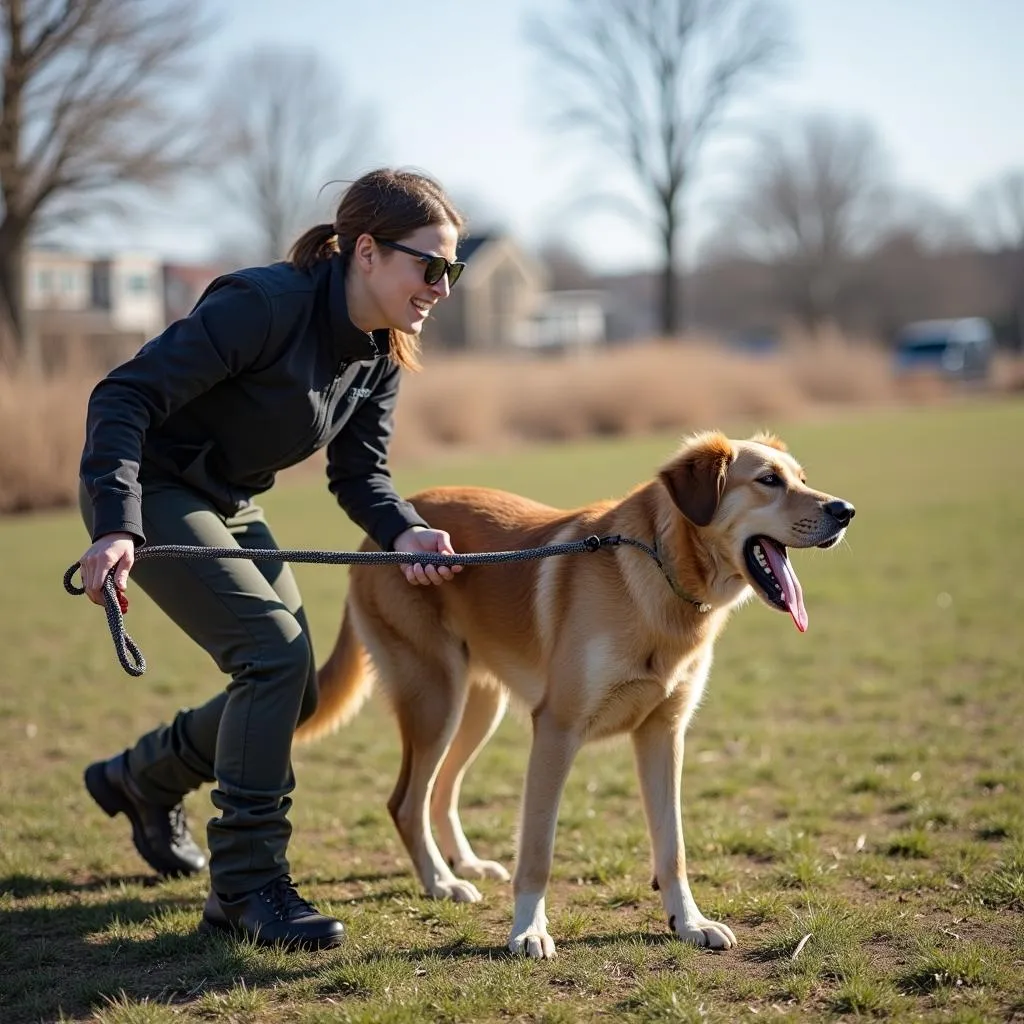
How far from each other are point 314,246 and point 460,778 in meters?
2.33

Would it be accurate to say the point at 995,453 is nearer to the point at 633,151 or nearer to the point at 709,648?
the point at 709,648

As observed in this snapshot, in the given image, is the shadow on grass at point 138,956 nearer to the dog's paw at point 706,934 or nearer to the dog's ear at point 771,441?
the dog's paw at point 706,934

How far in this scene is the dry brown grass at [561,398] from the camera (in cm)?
1827

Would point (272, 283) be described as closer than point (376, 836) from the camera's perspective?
Yes

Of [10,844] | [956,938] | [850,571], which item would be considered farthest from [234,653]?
[850,571]

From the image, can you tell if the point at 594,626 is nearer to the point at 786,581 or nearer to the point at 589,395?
the point at 786,581

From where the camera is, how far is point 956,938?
3877 mm

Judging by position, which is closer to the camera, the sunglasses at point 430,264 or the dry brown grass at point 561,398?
the sunglasses at point 430,264

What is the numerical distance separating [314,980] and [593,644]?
1.41 metres

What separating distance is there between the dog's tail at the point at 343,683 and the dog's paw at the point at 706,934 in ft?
5.46

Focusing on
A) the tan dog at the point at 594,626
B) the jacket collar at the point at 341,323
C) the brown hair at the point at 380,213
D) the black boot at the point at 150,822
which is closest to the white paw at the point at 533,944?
the tan dog at the point at 594,626

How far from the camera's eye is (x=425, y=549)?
4.51m

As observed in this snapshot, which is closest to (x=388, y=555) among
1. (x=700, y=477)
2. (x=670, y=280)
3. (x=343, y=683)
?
(x=343, y=683)

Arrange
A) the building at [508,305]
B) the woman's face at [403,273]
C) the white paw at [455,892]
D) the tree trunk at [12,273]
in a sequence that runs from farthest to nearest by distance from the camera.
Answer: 1. the building at [508,305]
2. the tree trunk at [12,273]
3. the white paw at [455,892]
4. the woman's face at [403,273]
